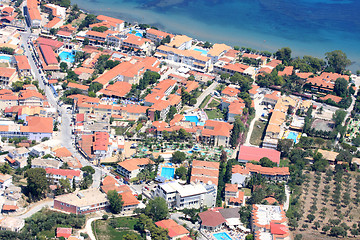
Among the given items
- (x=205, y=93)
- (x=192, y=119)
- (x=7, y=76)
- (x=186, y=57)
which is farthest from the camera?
(x=186, y=57)

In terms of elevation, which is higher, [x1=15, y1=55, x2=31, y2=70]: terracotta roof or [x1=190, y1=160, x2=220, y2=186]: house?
[x1=15, y1=55, x2=31, y2=70]: terracotta roof

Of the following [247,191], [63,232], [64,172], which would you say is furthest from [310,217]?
[64,172]

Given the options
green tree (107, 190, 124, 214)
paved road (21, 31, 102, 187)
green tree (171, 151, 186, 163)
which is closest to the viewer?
green tree (107, 190, 124, 214)

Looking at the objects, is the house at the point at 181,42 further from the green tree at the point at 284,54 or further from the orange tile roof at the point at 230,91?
the orange tile roof at the point at 230,91

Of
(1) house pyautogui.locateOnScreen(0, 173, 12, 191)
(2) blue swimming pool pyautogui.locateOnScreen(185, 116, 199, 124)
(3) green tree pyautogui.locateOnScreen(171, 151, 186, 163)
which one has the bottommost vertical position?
(1) house pyautogui.locateOnScreen(0, 173, 12, 191)

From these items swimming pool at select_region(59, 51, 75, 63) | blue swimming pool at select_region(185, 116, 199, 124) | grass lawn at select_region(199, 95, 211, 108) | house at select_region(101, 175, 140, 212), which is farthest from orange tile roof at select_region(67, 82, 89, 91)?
house at select_region(101, 175, 140, 212)

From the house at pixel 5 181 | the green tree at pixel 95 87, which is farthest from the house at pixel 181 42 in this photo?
the house at pixel 5 181

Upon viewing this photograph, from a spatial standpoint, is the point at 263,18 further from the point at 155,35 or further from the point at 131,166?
the point at 131,166

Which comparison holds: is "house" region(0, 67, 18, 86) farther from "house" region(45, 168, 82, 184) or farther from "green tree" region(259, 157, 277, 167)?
"green tree" region(259, 157, 277, 167)
